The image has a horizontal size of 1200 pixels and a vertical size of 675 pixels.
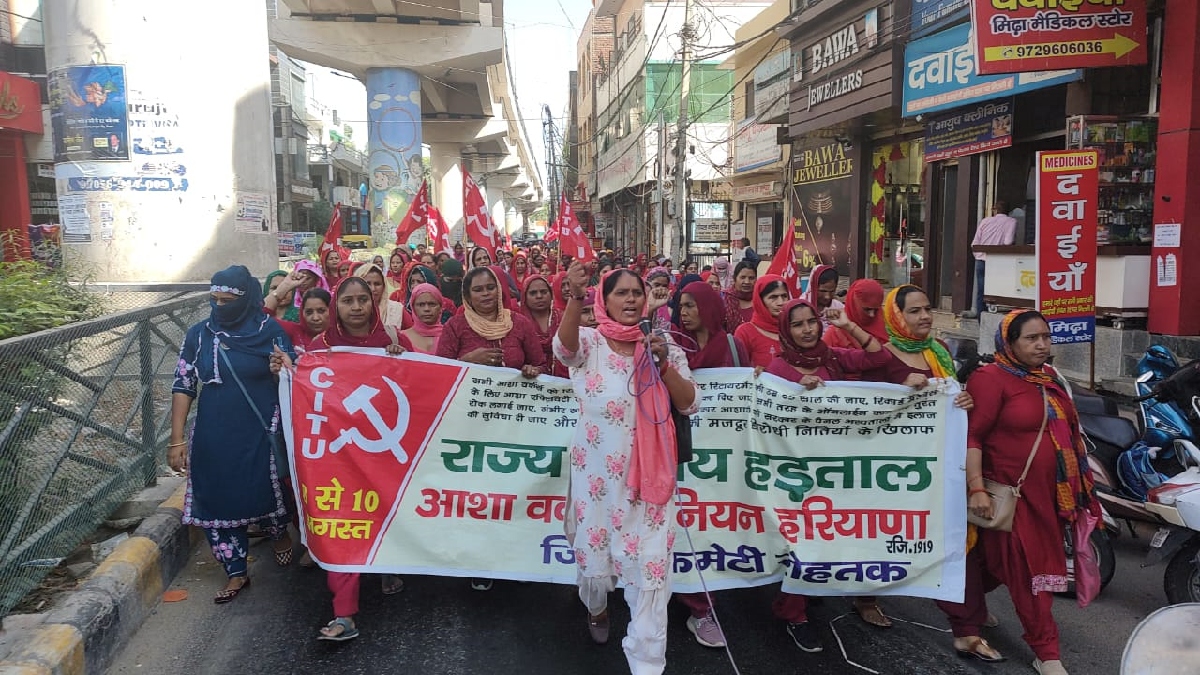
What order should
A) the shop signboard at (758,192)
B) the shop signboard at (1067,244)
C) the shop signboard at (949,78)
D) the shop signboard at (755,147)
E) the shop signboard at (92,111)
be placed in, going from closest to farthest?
1. the shop signboard at (1067,244)
2. the shop signboard at (92,111)
3. the shop signboard at (949,78)
4. the shop signboard at (755,147)
5. the shop signboard at (758,192)

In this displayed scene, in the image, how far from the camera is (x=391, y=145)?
2319 cm

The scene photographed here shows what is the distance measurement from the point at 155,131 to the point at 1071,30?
971 cm

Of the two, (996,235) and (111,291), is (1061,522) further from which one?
(111,291)

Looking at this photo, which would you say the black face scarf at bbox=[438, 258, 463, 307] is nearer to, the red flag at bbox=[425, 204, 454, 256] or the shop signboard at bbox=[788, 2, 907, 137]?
the red flag at bbox=[425, 204, 454, 256]

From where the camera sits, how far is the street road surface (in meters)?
3.66

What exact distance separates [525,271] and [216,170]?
4.14m

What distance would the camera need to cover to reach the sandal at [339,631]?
3805mm

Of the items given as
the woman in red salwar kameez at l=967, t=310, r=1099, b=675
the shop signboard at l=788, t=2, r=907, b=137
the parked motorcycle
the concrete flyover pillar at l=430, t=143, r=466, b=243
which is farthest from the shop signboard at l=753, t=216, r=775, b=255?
the parked motorcycle

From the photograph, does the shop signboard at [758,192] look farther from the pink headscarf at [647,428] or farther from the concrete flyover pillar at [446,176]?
the pink headscarf at [647,428]

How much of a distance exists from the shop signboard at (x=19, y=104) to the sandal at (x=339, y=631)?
24026mm

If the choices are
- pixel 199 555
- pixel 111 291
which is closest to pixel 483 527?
pixel 199 555

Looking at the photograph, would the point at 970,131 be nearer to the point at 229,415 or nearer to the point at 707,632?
the point at 707,632

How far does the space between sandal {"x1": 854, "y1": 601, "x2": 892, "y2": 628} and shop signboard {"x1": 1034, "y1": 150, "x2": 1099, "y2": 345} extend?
348cm

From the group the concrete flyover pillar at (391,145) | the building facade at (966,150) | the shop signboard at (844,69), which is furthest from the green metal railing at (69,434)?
the concrete flyover pillar at (391,145)
